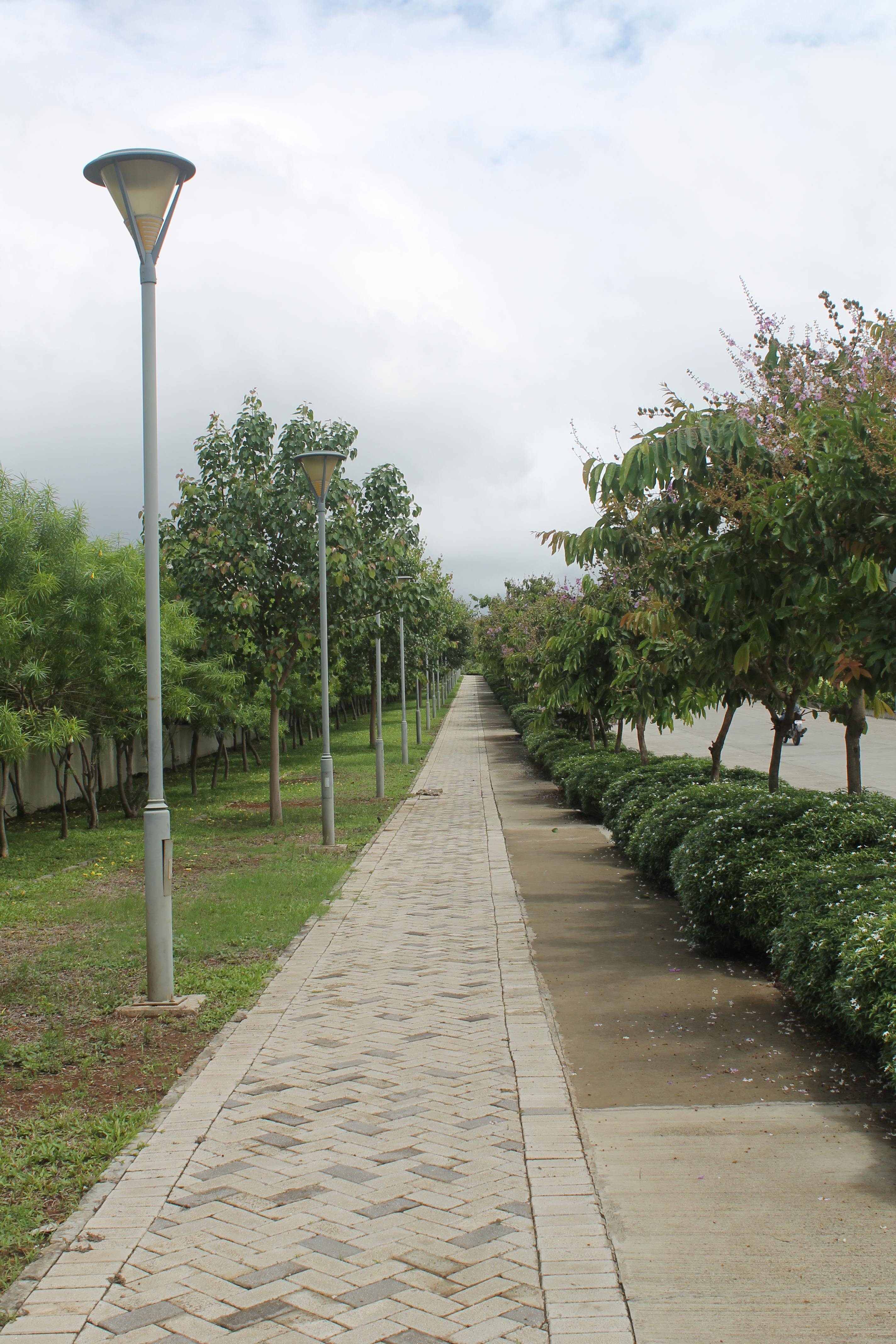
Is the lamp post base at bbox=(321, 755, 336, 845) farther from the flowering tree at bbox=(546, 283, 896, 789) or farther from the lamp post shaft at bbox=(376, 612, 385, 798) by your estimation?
the flowering tree at bbox=(546, 283, 896, 789)

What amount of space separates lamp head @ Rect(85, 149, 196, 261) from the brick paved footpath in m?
4.82

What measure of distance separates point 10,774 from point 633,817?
11479 mm

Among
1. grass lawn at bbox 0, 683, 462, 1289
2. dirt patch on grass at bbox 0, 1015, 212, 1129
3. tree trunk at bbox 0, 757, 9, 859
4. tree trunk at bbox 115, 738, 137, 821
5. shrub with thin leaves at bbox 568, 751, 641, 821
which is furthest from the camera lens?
tree trunk at bbox 115, 738, 137, 821

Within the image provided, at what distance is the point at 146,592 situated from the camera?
652cm

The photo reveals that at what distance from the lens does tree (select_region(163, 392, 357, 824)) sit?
16219mm

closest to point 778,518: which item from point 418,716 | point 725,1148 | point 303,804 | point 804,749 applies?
point 725,1148

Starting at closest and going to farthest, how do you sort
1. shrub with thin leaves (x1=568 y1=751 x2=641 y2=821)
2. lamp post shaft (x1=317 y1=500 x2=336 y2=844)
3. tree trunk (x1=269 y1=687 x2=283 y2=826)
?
lamp post shaft (x1=317 y1=500 x2=336 y2=844) < shrub with thin leaves (x1=568 y1=751 x2=641 y2=821) < tree trunk (x1=269 y1=687 x2=283 y2=826)

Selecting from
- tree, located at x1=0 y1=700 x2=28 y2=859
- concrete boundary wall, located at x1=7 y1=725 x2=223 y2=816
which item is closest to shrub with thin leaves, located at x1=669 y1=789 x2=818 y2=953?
tree, located at x1=0 y1=700 x2=28 y2=859

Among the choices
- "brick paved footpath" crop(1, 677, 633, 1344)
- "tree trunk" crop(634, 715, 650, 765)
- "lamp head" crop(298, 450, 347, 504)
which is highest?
"lamp head" crop(298, 450, 347, 504)

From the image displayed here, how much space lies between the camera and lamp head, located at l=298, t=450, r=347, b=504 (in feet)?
44.3

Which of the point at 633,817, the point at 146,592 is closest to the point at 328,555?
the point at 633,817

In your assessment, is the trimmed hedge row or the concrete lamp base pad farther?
the concrete lamp base pad

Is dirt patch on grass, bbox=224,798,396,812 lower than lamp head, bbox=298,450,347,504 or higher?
lower

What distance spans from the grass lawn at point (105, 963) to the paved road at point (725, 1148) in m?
2.05
